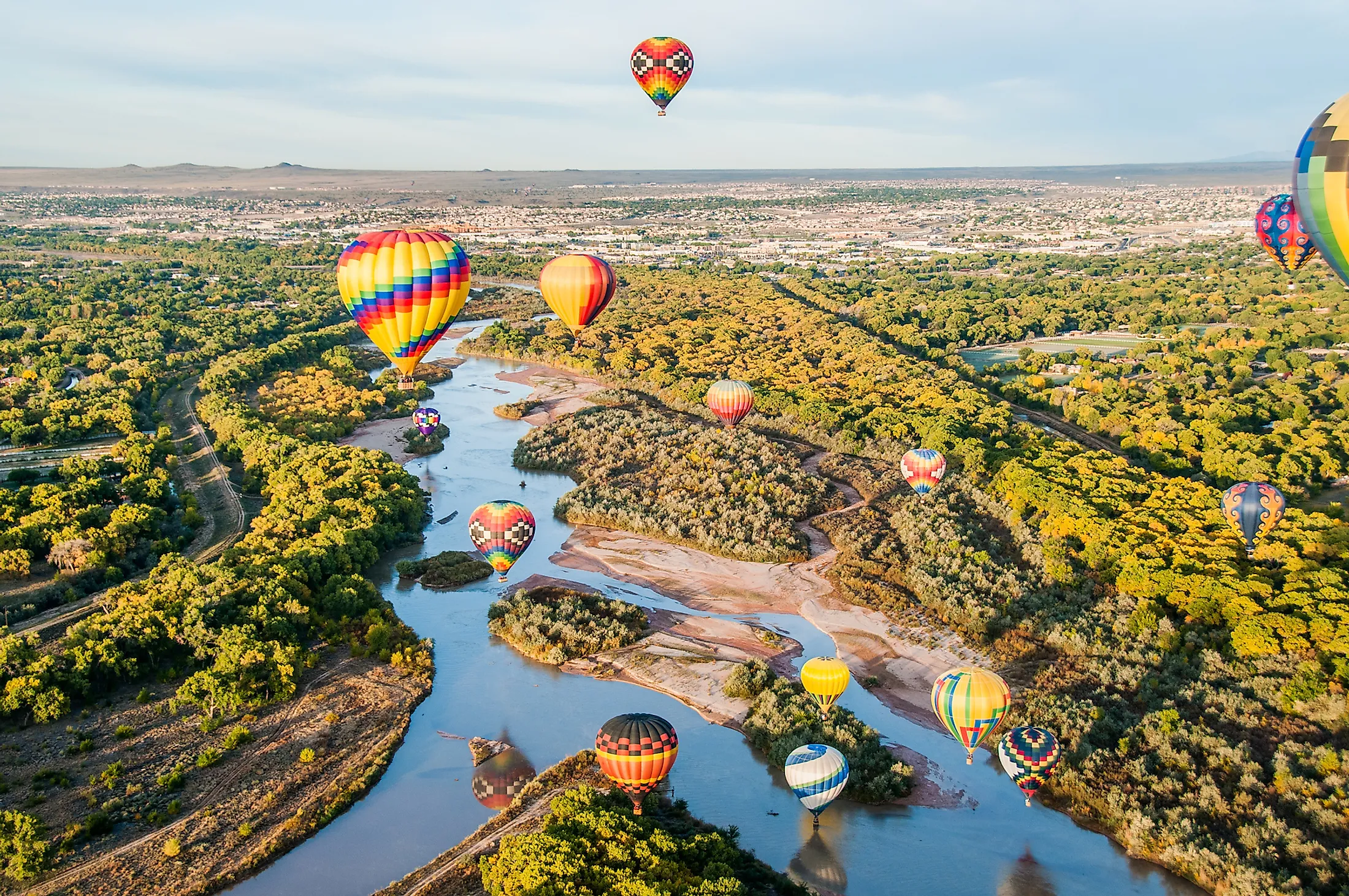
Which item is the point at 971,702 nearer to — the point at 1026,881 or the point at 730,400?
the point at 1026,881

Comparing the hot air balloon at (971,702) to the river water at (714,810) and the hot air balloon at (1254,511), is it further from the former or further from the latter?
the hot air balloon at (1254,511)

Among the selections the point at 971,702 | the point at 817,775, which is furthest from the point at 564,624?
the point at 971,702

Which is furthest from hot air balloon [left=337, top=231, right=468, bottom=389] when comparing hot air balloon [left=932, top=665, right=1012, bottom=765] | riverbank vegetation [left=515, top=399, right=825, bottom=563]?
hot air balloon [left=932, top=665, right=1012, bottom=765]

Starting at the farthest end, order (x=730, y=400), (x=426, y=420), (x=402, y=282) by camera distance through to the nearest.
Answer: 1. (x=426, y=420)
2. (x=730, y=400)
3. (x=402, y=282)

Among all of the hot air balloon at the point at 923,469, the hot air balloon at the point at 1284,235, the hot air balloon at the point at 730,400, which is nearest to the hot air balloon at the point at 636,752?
the hot air balloon at the point at 923,469

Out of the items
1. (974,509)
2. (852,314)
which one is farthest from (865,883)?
(852,314)
